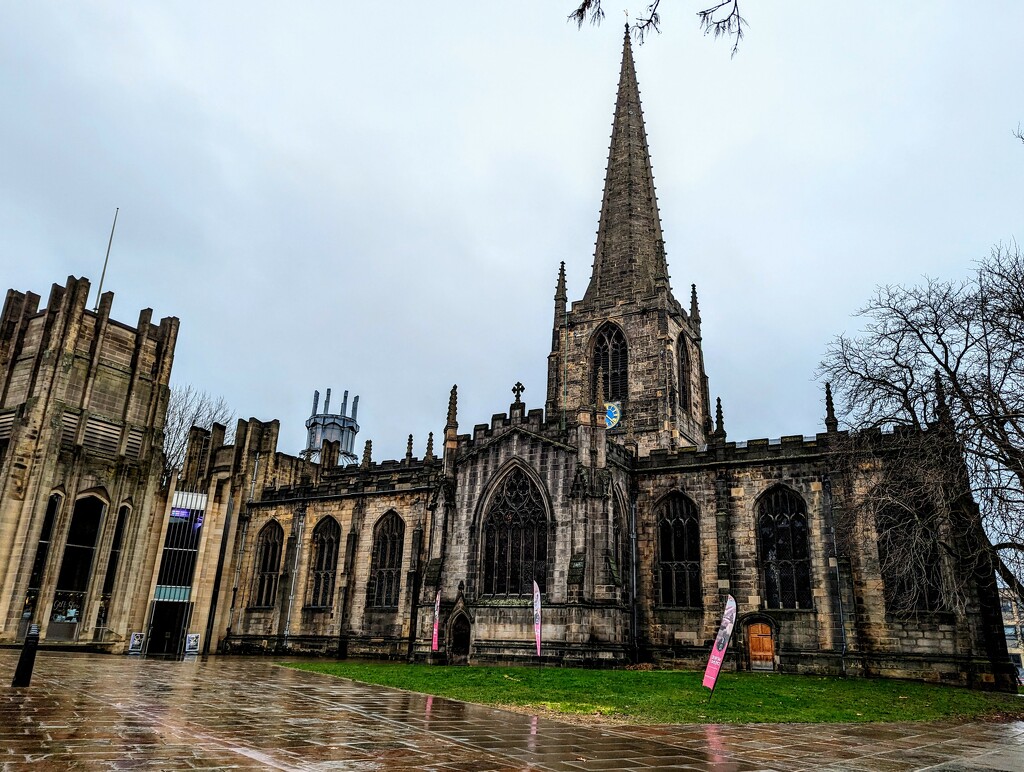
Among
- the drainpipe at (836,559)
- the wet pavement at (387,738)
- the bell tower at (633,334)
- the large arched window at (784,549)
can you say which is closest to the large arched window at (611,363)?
the bell tower at (633,334)

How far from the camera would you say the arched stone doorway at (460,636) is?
92.4 feet

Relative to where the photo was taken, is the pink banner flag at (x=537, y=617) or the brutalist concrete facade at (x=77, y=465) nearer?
the pink banner flag at (x=537, y=617)

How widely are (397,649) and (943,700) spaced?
857 inches

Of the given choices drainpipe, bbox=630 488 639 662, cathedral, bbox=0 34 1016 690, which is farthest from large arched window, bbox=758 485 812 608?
drainpipe, bbox=630 488 639 662

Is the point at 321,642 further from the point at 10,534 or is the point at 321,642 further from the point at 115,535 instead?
the point at 10,534

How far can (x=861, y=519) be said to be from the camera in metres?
25.3

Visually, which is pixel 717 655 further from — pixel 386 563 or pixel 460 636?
pixel 386 563

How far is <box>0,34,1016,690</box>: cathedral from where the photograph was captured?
26.0 m

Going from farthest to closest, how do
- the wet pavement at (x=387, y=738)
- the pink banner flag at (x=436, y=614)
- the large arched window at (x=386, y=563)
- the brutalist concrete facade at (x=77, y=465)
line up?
the large arched window at (x=386, y=563) → the brutalist concrete facade at (x=77, y=465) → the pink banner flag at (x=436, y=614) → the wet pavement at (x=387, y=738)

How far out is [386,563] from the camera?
113ft

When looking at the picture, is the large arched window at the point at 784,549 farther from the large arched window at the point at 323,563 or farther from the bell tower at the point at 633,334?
the large arched window at the point at 323,563

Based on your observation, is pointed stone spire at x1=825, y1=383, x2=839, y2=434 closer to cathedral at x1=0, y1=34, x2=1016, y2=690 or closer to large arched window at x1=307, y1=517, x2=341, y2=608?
cathedral at x1=0, y1=34, x2=1016, y2=690

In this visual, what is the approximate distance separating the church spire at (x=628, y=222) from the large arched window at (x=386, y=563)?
1721cm

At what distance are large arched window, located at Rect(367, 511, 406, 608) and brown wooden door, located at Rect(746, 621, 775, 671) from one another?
15816mm
